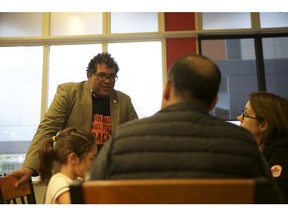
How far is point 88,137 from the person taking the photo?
185 centimetres

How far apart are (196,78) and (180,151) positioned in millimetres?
266

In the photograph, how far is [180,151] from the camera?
882 millimetres

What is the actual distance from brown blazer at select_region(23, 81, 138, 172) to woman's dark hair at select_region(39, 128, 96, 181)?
1.16 feet

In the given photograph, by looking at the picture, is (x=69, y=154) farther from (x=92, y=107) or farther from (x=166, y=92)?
(x=166, y=92)

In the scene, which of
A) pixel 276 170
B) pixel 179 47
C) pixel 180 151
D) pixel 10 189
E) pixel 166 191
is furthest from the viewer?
pixel 179 47

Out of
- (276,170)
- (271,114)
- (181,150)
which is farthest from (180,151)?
(271,114)

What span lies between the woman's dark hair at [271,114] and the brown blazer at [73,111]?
977 mm

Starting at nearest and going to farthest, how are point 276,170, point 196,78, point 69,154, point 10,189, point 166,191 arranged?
point 166,191, point 196,78, point 276,170, point 10,189, point 69,154

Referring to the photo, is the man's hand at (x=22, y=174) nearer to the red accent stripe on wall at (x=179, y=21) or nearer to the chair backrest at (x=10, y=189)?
the chair backrest at (x=10, y=189)

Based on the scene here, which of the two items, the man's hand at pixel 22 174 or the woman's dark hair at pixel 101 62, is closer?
the man's hand at pixel 22 174

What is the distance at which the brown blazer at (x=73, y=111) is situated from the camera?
2.24 meters

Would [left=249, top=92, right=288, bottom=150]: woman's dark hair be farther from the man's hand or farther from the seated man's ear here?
the man's hand

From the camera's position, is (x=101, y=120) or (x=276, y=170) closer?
(x=276, y=170)

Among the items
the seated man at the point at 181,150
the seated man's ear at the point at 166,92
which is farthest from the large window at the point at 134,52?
the seated man at the point at 181,150
